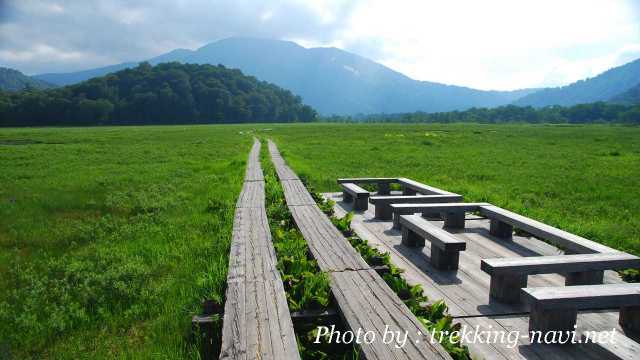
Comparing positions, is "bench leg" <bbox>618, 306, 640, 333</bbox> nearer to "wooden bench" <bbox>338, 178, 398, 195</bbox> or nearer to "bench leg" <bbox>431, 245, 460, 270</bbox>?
"bench leg" <bbox>431, 245, 460, 270</bbox>

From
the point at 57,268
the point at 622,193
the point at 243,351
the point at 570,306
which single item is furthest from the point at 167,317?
the point at 622,193

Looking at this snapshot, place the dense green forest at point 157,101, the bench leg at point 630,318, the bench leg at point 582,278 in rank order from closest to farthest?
the bench leg at point 630,318
the bench leg at point 582,278
the dense green forest at point 157,101

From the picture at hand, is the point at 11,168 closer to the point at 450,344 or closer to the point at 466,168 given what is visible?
the point at 466,168

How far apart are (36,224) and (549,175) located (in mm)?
17877

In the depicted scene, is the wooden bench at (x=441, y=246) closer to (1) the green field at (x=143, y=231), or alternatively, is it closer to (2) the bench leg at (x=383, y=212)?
(2) the bench leg at (x=383, y=212)

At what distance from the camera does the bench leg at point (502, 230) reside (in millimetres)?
7373

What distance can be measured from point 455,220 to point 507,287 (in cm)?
343

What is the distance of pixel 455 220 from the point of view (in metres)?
8.02

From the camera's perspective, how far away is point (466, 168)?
1966cm

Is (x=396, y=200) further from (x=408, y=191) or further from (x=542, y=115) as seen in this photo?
(x=542, y=115)

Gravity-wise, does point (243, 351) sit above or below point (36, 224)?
above

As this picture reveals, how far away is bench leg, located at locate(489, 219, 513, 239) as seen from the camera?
→ 24.2ft

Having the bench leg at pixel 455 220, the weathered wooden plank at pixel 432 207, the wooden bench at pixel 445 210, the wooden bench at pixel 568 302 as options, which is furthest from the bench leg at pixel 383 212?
the wooden bench at pixel 568 302

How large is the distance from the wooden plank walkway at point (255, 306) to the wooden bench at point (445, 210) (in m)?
2.47
